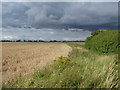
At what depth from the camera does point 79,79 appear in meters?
4.30

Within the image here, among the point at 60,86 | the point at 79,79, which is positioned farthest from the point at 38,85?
the point at 79,79

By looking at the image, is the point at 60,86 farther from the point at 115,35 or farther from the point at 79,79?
the point at 115,35

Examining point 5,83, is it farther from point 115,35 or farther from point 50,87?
point 115,35

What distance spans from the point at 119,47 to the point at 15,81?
10.0 metres

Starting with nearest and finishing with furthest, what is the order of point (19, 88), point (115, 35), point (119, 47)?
point (19, 88)
point (119, 47)
point (115, 35)

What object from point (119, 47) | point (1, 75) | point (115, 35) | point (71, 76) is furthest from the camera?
point (115, 35)

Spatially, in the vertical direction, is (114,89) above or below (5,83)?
below

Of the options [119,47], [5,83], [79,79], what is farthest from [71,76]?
[119,47]

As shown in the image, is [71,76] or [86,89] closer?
[86,89]

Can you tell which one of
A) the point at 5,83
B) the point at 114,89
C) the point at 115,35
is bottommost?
the point at 114,89

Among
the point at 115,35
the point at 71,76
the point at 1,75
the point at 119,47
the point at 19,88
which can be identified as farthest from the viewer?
the point at 115,35

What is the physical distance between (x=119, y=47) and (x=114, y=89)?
8485mm

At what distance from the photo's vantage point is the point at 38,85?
155 inches

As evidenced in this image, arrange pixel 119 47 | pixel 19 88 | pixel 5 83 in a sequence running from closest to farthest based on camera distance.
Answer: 1. pixel 19 88
2. pixel 5 83
3. pixel 119 47
